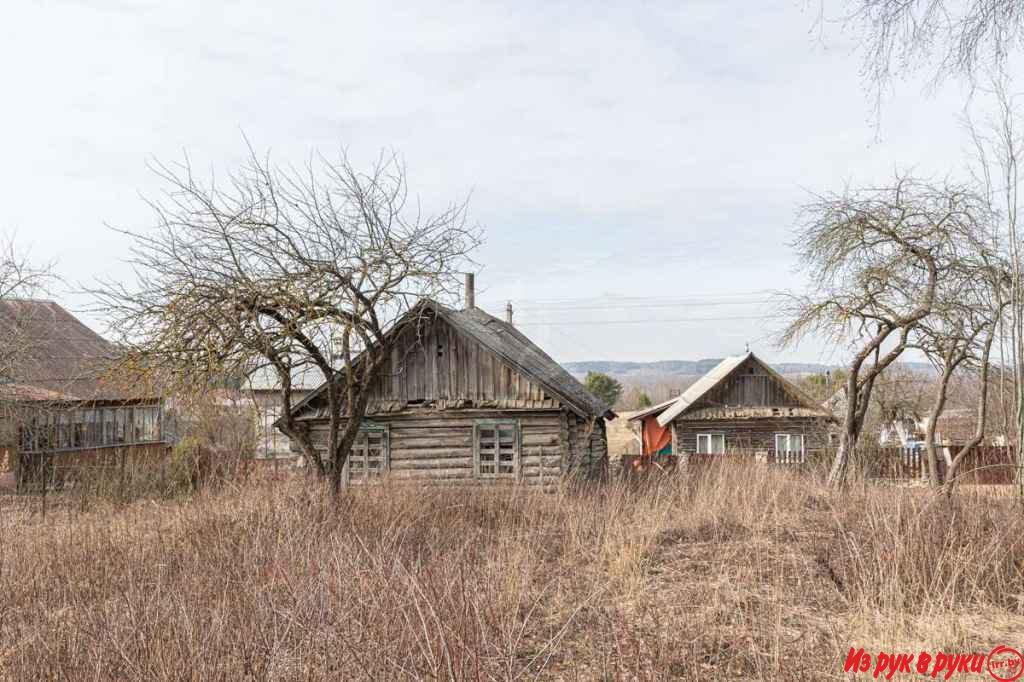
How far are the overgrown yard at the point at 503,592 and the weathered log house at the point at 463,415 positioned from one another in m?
8.31

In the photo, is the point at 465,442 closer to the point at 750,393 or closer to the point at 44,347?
the point at 44,347

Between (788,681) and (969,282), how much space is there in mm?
12506

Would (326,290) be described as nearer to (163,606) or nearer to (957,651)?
(163,606)

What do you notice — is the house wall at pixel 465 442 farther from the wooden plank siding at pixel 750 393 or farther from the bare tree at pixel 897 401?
the bare tree at pixel 897 401

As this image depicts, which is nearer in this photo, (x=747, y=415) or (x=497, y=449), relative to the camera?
(x=497, y=449)

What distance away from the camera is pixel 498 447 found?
62.3 feet

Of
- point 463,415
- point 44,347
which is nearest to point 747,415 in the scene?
point 463,415

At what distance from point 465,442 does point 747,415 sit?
16.2 m

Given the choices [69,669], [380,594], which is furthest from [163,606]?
[380,594]

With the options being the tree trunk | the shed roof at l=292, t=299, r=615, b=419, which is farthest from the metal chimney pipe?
the tree trunk

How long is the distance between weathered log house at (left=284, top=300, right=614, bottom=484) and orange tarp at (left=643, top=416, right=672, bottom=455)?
22152 millimetres

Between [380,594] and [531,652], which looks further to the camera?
[531,652]

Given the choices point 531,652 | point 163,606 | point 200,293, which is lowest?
point 531,652

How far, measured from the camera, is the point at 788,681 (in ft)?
13.8
